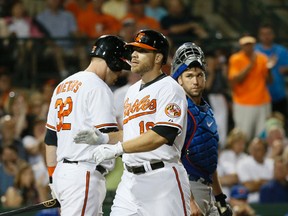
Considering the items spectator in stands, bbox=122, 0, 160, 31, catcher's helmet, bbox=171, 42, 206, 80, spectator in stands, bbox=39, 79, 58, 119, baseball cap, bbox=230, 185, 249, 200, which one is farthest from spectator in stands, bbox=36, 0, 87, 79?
catcher's helmet, bbox=171, 42, 206, 80

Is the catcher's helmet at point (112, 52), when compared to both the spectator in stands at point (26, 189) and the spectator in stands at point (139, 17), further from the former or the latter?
the spectator in stands at point (139, 17)

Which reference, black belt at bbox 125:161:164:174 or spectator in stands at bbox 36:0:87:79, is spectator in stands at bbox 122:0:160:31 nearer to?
spectator in stands at bbox 36:0:87:79

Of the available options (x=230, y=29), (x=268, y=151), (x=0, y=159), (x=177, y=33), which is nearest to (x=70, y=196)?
(x=0, y=159)

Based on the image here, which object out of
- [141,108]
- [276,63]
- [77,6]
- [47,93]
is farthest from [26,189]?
[141,108]

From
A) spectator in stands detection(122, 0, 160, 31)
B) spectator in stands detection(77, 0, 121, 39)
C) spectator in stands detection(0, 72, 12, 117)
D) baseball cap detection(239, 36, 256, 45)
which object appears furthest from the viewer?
spectator in stands detection(77, 0, 121, 39)

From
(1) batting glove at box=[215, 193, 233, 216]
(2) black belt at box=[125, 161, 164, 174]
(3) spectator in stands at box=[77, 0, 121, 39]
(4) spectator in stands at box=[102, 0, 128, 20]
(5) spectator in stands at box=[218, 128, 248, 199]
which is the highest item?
(4) spectator in stands at box=[102, 0, 128, 20]

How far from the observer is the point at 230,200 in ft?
Result: 36.0

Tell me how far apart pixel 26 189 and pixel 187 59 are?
173 inches

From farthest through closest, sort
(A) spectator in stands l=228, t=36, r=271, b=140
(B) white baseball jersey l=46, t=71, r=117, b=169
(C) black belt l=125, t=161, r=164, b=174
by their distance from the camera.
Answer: (A) spectator in stands l=228, t=36, r=271, b=140 → (B) white baseball jersey l=46, t=71, r=117, b=169 → (C) black belt l=125, t=161, r=164, b=174

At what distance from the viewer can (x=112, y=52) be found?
759cm

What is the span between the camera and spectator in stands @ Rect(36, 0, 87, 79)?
45.4ft

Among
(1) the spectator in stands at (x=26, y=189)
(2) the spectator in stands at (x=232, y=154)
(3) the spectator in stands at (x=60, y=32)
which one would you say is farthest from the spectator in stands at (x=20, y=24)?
(2) the spectator in stands at (x=232, y=154)

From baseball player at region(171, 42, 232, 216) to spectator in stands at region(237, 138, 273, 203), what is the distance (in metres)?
4.52

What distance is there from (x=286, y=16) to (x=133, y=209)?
964cm
